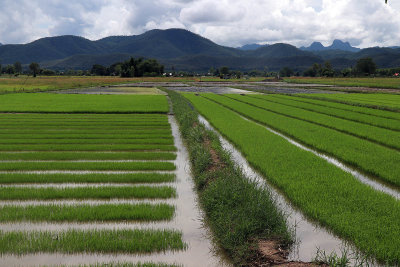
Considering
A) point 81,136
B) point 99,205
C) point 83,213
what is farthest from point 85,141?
point 83,213

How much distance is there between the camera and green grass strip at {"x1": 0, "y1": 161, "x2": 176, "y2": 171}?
805 cm

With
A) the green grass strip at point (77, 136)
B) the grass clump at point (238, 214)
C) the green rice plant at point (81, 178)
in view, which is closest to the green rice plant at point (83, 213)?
the grass clump at point (238, 214)

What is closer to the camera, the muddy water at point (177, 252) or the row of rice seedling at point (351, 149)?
the muddy water at point (177, 252)

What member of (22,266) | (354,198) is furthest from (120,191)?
(354,198)

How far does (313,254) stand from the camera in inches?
174

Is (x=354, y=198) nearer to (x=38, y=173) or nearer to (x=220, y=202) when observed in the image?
(x=220, y=202)

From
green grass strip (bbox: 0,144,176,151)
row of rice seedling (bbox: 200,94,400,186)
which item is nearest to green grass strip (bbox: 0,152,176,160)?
green grass strip (bbox: 0,144,176,151)

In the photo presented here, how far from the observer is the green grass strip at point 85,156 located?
9.05m

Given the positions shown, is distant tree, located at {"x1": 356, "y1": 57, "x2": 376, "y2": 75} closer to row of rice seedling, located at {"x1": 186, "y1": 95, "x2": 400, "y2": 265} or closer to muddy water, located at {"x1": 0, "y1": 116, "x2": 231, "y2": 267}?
row of rice seedling, located at {"x1": 186, "y1": 95, "x2": 400, "y2": 265}

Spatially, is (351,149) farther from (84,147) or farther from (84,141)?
(84,141)

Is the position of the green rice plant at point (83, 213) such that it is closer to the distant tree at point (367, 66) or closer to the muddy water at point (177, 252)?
the muddy water at point (177, 252)

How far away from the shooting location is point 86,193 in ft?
20.5

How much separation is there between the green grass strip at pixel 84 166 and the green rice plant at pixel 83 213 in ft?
8.12

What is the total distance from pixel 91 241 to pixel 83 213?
1008mm
